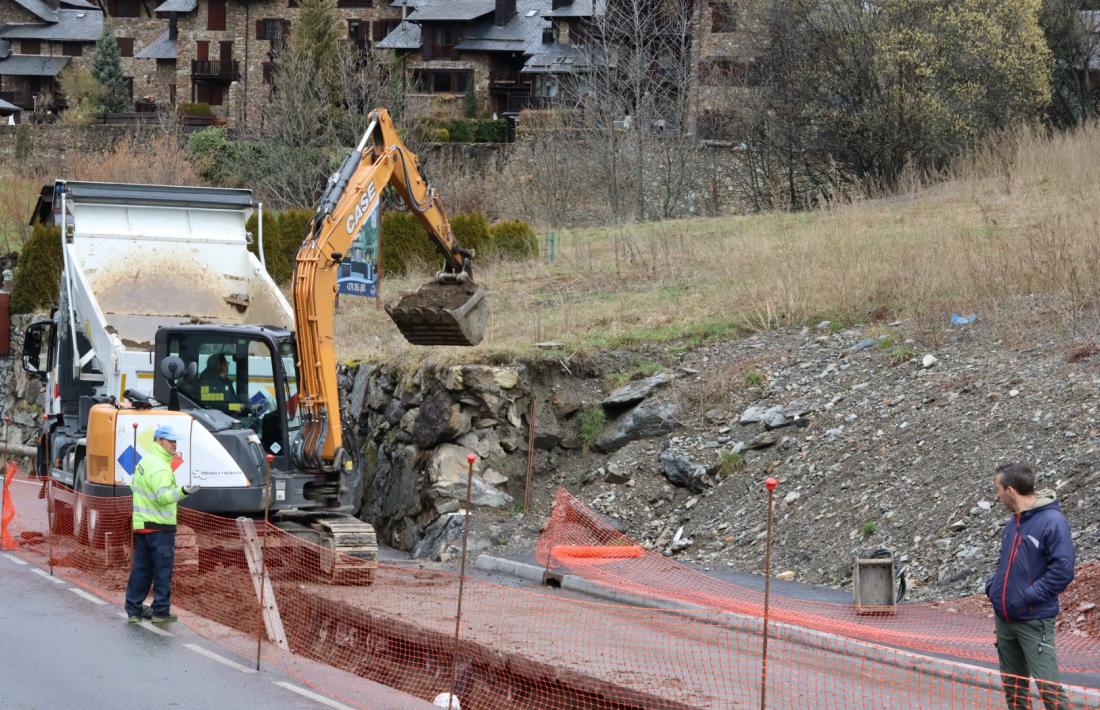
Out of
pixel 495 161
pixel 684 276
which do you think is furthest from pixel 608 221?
pixel 684 276

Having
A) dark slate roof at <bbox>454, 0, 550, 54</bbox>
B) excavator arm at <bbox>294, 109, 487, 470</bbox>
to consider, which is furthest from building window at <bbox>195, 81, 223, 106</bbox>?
excavator arm at <bbox>294, 109, 487, 470</bbox>

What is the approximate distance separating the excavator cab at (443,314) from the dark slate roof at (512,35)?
52.9 m

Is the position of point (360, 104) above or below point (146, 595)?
above

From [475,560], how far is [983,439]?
624cm

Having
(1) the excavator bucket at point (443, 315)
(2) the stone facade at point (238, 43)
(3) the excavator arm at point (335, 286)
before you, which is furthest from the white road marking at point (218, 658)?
(2) the stone facade at point (238, 43)

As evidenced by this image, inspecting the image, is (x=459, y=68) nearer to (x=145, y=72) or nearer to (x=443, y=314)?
(x=145, y=72)

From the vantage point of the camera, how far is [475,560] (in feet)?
56.9

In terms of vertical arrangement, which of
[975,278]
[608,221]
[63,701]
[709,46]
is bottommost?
[63,701]

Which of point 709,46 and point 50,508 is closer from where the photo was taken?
point 50,508

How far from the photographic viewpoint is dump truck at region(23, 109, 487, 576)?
1459 centimetres

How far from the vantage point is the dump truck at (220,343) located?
14586 mm

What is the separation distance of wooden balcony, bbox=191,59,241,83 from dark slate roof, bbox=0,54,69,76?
13156 mm

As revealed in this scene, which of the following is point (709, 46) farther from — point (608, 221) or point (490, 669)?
point (490, 669)

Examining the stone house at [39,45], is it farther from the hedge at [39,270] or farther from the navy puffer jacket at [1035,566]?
the navy puffer jacket at [1035,566]
